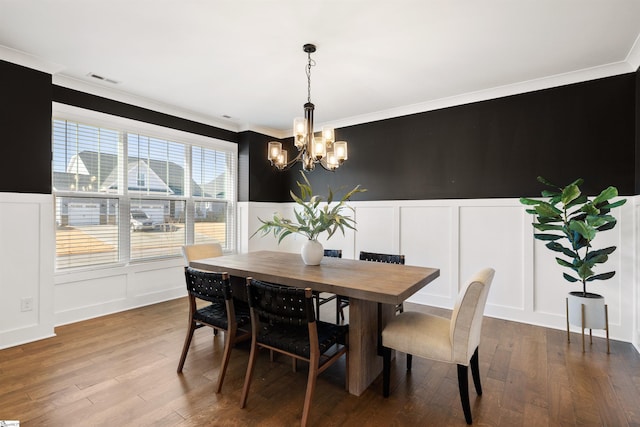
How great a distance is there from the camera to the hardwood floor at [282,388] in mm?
1927

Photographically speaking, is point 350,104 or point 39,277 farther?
point 350,104

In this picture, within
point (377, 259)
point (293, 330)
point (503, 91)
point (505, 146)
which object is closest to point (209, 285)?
point (293, 330)

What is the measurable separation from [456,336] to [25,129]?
4.09 m

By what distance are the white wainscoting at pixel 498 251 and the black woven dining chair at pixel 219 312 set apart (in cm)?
257

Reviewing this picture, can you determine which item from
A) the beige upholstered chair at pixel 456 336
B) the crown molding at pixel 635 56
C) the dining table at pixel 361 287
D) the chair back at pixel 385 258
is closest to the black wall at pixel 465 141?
the crown molding at pixel 635 56

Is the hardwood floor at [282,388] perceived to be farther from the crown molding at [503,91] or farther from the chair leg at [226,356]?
the crown molding at [503,91]

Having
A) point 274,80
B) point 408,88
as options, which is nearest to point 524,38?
point 408,88

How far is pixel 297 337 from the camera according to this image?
2.03 metres

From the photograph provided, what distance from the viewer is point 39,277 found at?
10.2ft

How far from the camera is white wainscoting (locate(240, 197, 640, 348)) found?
10.1 ft

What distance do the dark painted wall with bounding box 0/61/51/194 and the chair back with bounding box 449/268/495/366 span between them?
3.86 m

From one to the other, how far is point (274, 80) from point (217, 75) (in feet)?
1.97

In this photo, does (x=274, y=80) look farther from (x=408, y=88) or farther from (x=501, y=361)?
(x=501, y=361)

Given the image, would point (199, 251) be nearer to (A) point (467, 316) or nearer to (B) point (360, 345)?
(B) point (360, 345)
